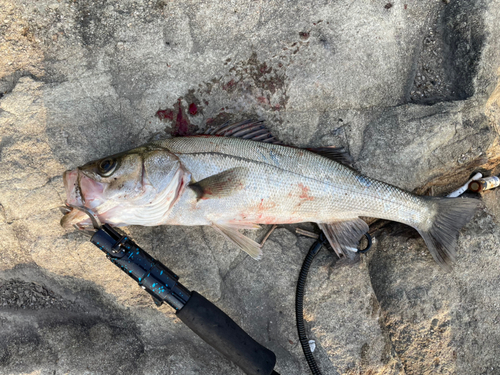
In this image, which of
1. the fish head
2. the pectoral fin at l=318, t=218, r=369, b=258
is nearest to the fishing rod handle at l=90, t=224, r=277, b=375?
the fish head

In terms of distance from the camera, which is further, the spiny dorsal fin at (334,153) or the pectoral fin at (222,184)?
the spiny dorsal fin at (334,153)

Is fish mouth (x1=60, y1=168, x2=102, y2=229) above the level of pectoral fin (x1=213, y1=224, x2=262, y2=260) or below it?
above

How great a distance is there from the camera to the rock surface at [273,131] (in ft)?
10.0

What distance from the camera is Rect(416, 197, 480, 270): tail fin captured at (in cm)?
317

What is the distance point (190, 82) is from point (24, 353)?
2.89m

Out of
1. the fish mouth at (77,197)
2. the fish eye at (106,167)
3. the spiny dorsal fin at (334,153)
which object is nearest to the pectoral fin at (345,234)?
the spiny dorsal fin at (334,153)

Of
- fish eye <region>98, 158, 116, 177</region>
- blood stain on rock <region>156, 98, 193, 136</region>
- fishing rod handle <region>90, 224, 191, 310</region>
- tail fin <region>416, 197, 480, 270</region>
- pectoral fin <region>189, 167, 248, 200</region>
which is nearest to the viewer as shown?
fishing rod handle <region>90, 224, 191, 310</region>

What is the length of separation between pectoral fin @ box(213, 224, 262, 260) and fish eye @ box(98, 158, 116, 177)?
98cm

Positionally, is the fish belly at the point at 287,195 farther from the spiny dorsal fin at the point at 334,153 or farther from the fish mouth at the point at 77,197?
the fish mouth at the point at 77,197

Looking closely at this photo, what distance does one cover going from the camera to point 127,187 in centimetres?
267

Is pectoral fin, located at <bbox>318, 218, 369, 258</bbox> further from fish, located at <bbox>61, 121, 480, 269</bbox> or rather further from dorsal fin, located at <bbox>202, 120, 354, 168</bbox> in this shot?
dorsal fin, located at <bbox>202, 120, 354, 168</bbox>

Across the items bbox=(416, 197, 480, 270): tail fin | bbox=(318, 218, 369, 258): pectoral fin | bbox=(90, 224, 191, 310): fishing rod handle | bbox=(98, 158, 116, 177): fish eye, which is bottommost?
bbox=(416, 197, 480, 270): tail fin

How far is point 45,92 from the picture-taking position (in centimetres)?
317

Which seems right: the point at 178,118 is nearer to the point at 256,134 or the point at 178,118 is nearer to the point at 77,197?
the point at 256,134
